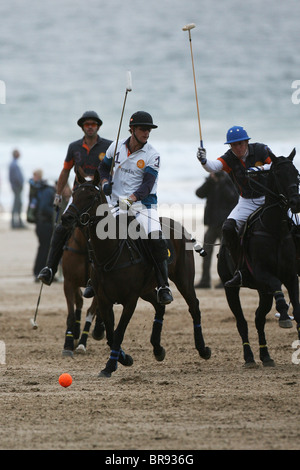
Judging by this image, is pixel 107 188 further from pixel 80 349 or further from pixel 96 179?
pixel 80 349

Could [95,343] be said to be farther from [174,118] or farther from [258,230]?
[174,118]

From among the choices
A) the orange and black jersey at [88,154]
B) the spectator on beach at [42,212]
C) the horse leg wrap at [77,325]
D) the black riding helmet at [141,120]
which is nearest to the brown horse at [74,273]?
the horse leg wrap at [77,325]

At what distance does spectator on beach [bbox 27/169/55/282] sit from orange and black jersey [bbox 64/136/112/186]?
7.53m

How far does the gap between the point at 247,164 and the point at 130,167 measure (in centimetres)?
131

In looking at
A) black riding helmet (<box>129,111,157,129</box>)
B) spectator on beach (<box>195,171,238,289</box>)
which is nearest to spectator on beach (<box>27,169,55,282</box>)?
spectator on beach (<box>195,171,238,289</box>)

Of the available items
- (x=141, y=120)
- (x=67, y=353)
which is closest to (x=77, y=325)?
(x=67, y=353)

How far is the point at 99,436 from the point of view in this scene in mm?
7234

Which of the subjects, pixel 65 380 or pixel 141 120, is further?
pixel 141 120

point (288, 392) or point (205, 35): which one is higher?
point (205, 35)

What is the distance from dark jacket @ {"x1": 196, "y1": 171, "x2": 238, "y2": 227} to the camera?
18000 millimetres

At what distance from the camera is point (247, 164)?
35.1 ft

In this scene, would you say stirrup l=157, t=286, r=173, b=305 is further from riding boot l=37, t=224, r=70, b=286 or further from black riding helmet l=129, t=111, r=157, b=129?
riding boot l=37, t=224, r=70, b=286

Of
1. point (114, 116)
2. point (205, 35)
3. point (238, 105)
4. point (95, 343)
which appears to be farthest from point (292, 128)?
point (95, 343)

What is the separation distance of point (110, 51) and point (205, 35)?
6746 millimetres
